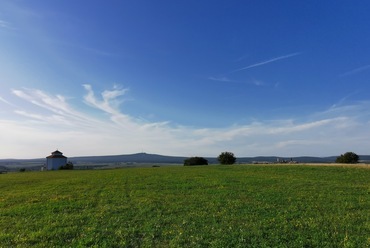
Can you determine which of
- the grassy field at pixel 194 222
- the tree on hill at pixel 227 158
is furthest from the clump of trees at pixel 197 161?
the grassy field at pixel 194 222

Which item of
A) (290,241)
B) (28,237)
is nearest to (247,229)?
(290,241)

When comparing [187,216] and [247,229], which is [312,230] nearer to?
[247,229]

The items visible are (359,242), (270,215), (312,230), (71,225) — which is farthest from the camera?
(270,215)

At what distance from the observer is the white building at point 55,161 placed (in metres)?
130

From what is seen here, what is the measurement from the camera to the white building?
13050 centimetres

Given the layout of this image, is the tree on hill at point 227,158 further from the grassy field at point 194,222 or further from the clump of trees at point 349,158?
the grassy field at point 194,222

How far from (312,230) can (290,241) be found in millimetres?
2100

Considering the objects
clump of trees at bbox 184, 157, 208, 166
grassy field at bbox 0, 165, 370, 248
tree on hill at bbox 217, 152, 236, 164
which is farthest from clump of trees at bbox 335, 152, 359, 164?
grassy field at bbox 0, 165, 370, 248

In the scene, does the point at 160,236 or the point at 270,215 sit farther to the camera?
the point at 270,215

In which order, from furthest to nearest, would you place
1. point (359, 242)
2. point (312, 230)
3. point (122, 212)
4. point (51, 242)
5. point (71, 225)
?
point (122, 212), point (71, 225), point (312, 230), point (51, 242), point (359, 242)

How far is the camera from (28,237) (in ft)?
41.9

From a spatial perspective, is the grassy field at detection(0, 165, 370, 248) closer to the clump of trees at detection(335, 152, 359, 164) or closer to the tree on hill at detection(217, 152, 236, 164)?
the clump of trees at detection(335, 152, 359, 164)

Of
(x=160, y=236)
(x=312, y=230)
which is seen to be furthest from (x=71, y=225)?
(x=312, y=230)

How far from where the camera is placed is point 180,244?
11.5 metres
